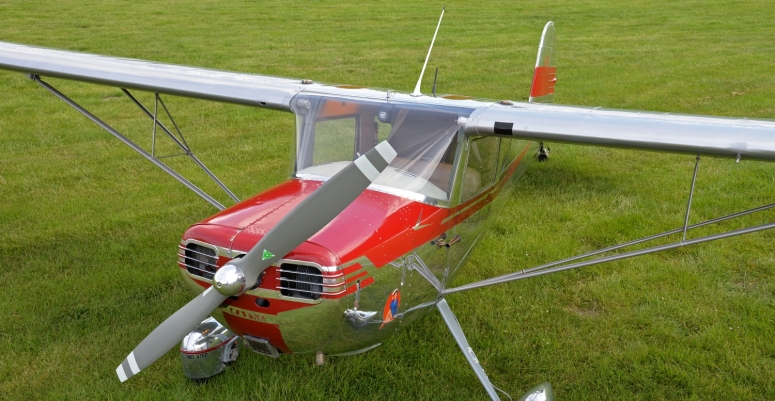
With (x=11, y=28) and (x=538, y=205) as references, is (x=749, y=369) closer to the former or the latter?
(x=538, y=205)

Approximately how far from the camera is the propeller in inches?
133

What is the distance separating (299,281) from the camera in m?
3.54

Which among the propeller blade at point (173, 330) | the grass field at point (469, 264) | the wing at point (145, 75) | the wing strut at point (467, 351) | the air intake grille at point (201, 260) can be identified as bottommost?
the grass field at point (469, 264)

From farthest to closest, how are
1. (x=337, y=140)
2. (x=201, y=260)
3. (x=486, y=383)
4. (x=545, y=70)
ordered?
(x=545, y=70) → (x=337, y=140) → (x=486, y=383) → (x=201, y=260)

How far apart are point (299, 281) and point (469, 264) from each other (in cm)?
333

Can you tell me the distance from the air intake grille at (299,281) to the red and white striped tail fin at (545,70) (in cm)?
491

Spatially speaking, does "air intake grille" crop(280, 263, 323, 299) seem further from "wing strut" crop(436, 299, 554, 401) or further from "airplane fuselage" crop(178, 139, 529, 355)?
"wing strut" crop(436, 299, 554, 401)

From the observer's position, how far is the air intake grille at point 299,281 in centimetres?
355

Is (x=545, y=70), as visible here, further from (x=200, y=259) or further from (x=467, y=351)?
(x=200, y=259)

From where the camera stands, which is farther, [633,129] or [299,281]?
[633,129]

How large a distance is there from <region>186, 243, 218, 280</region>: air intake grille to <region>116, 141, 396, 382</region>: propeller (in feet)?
0.71

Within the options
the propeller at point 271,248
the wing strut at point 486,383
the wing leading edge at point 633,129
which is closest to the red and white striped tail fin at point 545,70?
the wing leading edge at point 633,129

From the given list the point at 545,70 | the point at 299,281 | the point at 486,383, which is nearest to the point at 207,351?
the point at 299,281

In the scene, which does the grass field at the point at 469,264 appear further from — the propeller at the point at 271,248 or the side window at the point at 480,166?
the side window at the point at 480,166
